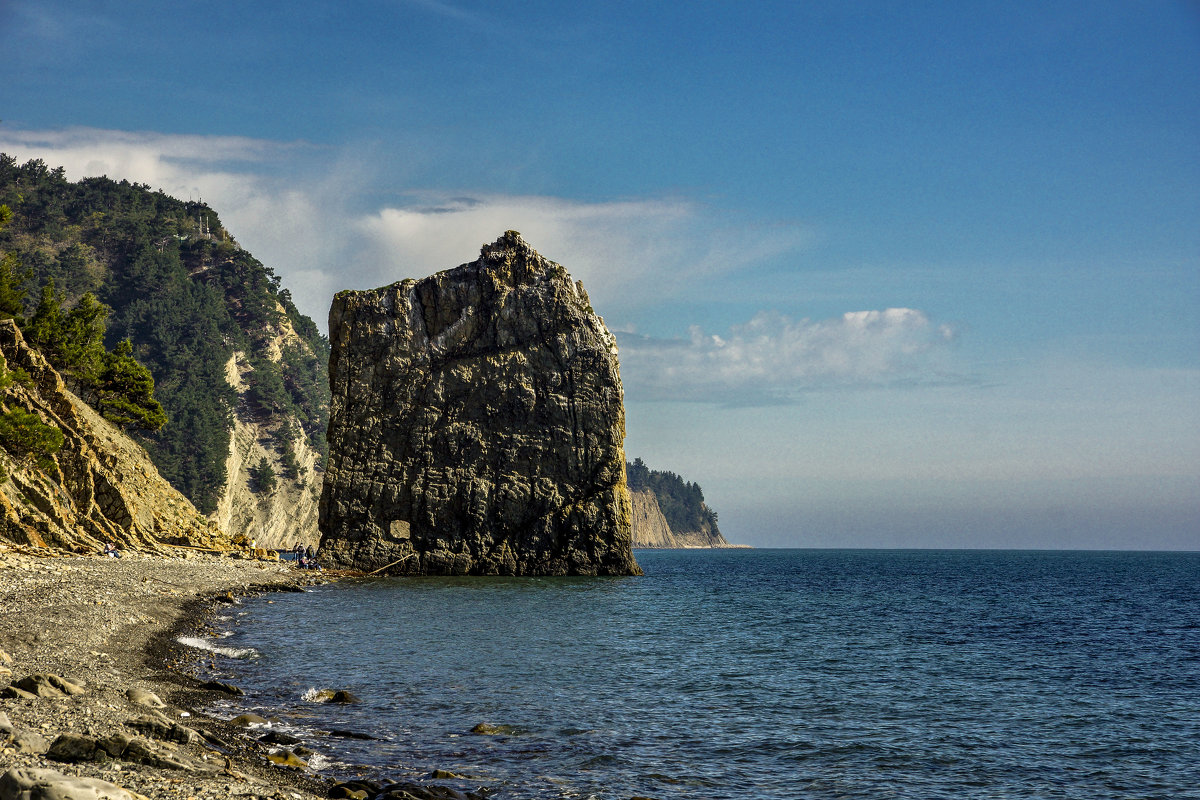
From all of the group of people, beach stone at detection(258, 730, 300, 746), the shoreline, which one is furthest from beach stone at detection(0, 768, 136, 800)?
the group of people

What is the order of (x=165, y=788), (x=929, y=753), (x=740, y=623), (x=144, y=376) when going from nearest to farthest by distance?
(x=165, y=788) < (x=929, y=753) < (x=740, y=623) < (x=144, y=376)

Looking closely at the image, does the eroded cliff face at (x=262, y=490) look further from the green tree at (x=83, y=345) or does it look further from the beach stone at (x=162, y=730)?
the beach stone at (x=162, y=730)

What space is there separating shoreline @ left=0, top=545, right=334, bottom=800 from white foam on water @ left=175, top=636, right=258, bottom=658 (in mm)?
515

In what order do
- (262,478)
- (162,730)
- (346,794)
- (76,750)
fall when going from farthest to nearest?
(262,478), (162,730), (346,794), (76,750)

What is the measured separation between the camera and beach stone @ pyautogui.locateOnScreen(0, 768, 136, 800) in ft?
28.9

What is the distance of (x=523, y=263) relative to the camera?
63062mm

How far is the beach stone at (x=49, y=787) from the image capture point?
8797 mm

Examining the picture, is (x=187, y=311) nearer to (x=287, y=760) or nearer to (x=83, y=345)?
(x=83, y=345)

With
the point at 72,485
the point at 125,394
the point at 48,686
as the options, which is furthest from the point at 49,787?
the point at 125,394

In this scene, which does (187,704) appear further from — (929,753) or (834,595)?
(834,595)

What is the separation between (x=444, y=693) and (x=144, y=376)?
180 feet

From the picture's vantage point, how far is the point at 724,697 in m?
22.6

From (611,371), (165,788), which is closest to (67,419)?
(611,371)

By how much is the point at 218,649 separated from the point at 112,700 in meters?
11.0
